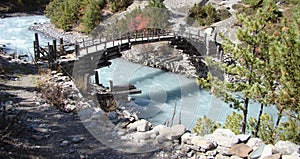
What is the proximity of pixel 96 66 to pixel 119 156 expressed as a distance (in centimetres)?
1115

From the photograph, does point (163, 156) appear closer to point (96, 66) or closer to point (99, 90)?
point (99, 90)

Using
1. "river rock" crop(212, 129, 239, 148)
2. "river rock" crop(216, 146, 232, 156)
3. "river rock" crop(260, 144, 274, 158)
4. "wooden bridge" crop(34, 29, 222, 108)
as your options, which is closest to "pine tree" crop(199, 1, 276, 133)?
"river rock" crop(212, 129, 239, 148)

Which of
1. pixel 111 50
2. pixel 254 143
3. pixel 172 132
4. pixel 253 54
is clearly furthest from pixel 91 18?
pixel 254 143

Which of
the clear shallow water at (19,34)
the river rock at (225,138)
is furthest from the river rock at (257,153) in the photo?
the clear shallow water at (19,34)

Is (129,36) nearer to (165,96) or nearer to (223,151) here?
(165,96)

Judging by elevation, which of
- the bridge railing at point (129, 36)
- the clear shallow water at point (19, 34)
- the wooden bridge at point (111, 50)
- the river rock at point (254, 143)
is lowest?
the river rock at point (254, 143)

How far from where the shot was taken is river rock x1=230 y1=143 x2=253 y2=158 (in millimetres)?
6437

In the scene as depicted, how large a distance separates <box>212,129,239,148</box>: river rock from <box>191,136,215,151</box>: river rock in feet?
0.52

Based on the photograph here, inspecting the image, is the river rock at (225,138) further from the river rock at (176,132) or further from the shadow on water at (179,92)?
the shadow on water at (179,92)

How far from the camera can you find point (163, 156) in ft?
23.0

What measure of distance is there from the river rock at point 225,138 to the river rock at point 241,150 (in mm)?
106

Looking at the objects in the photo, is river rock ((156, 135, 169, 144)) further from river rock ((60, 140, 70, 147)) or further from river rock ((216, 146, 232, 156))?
river rock ((60, 140, 70, 147))

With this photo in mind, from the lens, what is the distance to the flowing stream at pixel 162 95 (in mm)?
16023

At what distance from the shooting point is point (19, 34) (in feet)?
107
